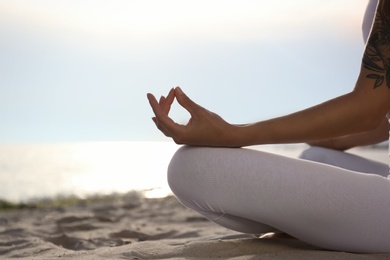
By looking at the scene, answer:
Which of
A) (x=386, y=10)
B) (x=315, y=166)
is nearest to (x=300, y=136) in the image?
(x=315, y=166)

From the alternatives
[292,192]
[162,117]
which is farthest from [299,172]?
[162,117]

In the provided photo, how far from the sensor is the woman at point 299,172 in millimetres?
1672

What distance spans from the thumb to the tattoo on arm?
57 centimetres

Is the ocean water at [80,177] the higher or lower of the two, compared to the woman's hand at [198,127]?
lower

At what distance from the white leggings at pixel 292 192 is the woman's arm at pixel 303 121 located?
5 cm

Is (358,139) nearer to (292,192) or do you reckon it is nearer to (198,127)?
(292,192)

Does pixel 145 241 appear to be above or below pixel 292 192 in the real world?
below

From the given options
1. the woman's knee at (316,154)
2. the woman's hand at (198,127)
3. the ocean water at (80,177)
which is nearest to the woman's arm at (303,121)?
the woman's hand at (198,127)

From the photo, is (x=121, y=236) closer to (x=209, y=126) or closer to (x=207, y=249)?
(x=207, y=249)

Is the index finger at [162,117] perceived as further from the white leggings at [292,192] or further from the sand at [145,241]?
the sand at [145,241]

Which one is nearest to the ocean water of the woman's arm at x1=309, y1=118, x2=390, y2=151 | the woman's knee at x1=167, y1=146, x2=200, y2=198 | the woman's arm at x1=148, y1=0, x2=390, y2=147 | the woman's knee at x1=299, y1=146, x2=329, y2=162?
the woman's knee at x1=167, y1=146, x2=200, y2=198

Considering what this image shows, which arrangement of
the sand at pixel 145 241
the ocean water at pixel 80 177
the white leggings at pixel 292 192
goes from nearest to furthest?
the white leggings at pixel 292 192
the sand at pixel 145 241
the ocean water at pixel 80 177

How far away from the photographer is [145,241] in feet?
7.80

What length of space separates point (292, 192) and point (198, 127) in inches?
13.8
